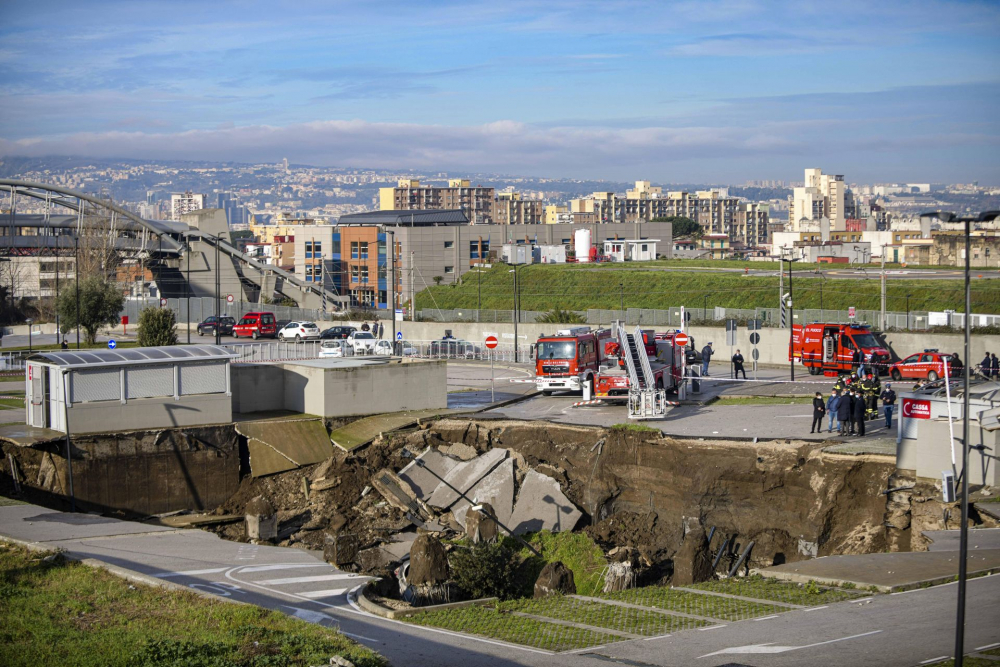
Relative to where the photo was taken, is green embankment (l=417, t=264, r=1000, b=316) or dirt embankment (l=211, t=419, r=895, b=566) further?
green embankment (l=417, t=264, r=1000, b=316)

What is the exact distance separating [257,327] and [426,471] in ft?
114

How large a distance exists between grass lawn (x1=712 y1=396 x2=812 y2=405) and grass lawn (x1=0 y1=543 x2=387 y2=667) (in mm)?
19993

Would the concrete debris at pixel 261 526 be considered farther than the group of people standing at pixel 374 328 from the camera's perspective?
No

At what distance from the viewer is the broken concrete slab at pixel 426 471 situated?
25625 mm

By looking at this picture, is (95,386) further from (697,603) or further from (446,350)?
(446,350)

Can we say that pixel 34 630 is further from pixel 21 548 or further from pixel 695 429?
pixel 695 429

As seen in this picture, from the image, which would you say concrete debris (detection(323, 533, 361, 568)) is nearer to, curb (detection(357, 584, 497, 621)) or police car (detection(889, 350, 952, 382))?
curb (detection(357, 584, 497, 621))

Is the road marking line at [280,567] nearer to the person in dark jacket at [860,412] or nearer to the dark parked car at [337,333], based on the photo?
the person in dark jacket at [860,412]


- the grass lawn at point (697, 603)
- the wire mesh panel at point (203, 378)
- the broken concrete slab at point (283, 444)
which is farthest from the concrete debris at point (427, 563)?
the wire mesh panel at point (203, 378)

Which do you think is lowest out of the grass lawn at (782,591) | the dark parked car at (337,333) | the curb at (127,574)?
the grass lawn at (782,591)

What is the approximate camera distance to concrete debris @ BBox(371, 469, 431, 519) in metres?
24.9

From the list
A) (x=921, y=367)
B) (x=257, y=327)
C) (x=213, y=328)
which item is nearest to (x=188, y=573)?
(x=921, y=367)

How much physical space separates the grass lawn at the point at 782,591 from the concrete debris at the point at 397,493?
1003cm

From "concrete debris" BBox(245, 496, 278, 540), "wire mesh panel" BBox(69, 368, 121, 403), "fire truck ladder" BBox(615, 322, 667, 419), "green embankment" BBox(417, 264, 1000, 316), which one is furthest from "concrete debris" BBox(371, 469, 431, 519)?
"green embankment" BBox(417, 264, 1000, 316)
